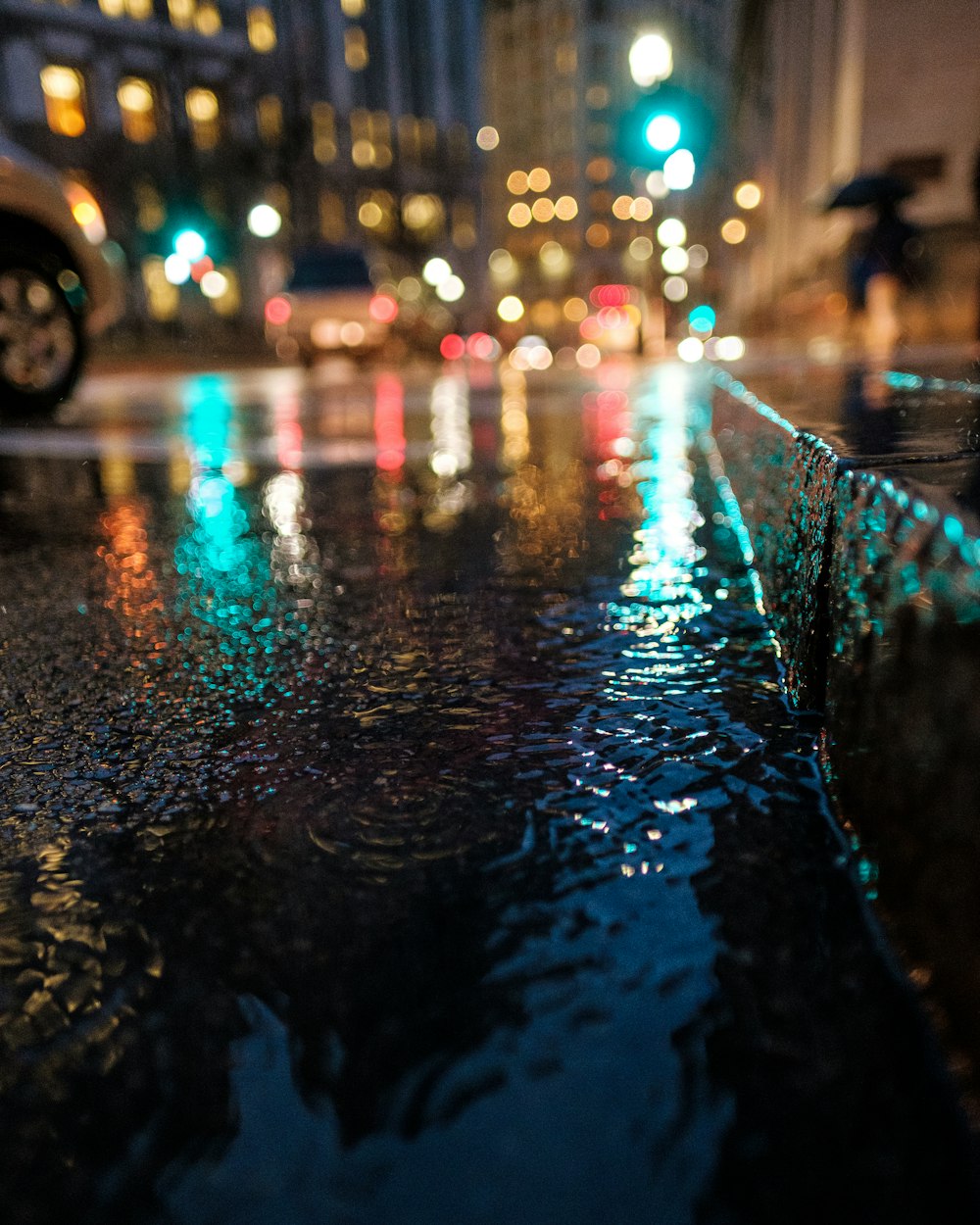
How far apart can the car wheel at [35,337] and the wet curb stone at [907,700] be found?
586 centimetres

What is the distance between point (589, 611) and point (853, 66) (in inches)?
670

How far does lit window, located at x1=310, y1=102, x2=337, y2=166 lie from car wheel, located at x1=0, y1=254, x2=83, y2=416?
51077 mm

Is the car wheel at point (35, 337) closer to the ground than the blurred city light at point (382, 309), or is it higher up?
closer to the ground

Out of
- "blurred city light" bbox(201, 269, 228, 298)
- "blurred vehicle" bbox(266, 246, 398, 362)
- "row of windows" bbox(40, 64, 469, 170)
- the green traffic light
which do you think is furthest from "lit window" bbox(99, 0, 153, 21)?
the green traffic light

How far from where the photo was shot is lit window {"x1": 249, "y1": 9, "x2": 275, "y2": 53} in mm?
44219

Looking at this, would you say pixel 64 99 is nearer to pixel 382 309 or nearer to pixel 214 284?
pixel 214 284

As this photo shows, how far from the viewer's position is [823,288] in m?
19.9

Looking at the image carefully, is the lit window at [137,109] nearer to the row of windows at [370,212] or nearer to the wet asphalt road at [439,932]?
the row of windows at [370,212]

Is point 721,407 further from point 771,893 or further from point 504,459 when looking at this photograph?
point 771,893

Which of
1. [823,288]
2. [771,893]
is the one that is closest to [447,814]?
[771,893]

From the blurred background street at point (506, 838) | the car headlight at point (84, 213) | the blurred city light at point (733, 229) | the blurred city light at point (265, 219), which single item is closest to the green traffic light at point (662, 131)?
the car headlight at point (84, 213)

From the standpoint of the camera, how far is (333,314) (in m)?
17.0

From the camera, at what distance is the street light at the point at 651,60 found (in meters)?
14.2

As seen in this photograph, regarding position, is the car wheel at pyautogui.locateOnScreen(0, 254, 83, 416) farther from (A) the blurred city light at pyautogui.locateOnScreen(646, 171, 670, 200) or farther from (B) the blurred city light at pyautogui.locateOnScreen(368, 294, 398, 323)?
(A) the blurred city light at pyautogui.locateOnScreen(646, 171, 670, 200)
